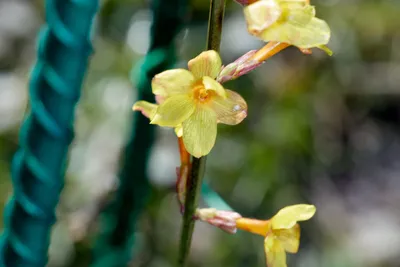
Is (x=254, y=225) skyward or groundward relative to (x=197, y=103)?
groundward

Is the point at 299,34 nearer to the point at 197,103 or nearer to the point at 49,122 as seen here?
the point at 197,103

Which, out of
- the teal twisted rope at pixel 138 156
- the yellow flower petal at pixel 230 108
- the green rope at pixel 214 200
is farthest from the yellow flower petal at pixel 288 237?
the teal twisted rope at pixel 138 156

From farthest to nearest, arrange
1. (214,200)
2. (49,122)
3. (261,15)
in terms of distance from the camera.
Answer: (214,200) → (49,122) → (261,15)

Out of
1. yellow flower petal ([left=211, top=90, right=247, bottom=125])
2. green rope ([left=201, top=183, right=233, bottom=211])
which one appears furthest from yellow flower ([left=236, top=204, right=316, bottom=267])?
green rope ([left=201, top=183, right=233, bottom=211])

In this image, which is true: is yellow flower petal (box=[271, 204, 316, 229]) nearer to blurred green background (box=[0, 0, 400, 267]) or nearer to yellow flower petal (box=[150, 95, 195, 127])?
yellow flower petal (box=[150, 95, 195, 127])

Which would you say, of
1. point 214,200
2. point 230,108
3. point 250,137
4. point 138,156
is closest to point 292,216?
point 230,108
